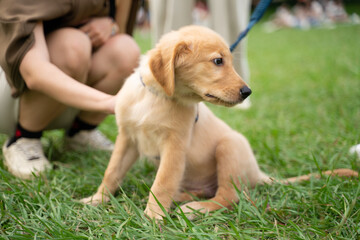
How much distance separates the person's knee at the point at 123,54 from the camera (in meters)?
2.52

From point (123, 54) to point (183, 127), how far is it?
973 millimetres

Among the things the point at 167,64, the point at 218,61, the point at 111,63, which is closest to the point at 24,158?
the point at 111,63

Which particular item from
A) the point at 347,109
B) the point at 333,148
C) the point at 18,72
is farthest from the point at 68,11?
the point at 347,109

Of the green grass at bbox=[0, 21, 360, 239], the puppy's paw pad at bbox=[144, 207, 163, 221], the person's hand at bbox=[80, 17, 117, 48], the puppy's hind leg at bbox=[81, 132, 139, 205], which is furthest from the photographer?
the person's hand at bbox=[80, 17, 117, 48]

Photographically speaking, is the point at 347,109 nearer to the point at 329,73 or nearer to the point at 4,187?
the point at 329,73

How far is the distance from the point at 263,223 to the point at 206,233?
293mm

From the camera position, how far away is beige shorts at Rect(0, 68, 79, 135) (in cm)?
231

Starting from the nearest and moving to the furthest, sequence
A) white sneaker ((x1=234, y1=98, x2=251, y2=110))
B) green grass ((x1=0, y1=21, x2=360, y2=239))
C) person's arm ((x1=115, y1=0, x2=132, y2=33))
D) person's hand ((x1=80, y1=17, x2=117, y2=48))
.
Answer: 1. green grass ((x1=0, y1=21, x2=360, y2=239))
2. person's hand ((x1=80, y1=17, x2=117, y2=48))
3. person's arm ((x1=115, y1=0, x2=132, y2=33))
4. white sneaker ((x1=234, y1=98, x2=251, y2=110))

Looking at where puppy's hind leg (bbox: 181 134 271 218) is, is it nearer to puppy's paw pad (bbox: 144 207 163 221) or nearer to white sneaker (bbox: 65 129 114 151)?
puppy's paw pad (bbox: 144 207 163 221)

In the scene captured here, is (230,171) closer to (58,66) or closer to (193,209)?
(193,209)

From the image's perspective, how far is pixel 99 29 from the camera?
249 cm

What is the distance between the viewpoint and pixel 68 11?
2.24m

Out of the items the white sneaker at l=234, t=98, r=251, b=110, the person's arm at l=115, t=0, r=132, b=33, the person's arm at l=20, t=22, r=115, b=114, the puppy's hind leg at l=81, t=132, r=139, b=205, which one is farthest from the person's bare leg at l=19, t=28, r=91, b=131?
the white sneaker at l=234, t=98, r=251, b=110

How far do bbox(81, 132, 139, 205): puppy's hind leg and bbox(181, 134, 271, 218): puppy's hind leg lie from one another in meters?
0.42
